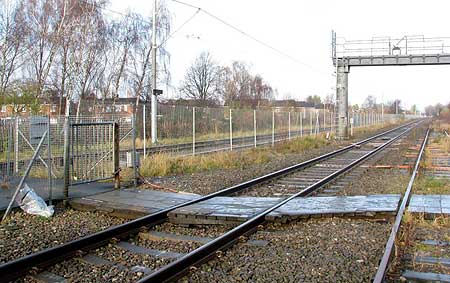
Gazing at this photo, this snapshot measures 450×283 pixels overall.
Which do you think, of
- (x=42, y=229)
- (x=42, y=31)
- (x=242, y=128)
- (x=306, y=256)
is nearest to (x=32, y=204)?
(x=42, y=229)

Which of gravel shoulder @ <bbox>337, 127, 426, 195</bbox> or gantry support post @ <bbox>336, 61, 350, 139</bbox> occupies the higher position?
gantry support post @ <bbox>336, 61, 350, 139</bbox>

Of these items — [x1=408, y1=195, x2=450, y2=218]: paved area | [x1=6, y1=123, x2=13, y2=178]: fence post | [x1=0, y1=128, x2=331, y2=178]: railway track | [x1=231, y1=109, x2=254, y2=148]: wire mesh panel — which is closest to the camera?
[x1=408, y1=195, x2=450, y2=218]: paved area

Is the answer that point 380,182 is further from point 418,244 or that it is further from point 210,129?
point 210,129

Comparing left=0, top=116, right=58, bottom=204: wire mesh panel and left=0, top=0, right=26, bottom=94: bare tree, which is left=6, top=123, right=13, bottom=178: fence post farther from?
left=0, top=0, right=26, bottom=94: bare tree

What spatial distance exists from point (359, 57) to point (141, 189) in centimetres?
2961

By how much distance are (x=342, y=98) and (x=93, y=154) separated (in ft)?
95.1

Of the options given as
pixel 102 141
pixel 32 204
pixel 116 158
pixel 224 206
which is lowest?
pixel 224 206

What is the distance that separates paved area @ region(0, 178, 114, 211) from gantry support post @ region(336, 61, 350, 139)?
28412 mm

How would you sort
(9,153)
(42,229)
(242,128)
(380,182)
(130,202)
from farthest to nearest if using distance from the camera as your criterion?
(242,128)
(380,182)
(9,153)
(130,202)
(42,229)

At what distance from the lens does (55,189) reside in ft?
34.5

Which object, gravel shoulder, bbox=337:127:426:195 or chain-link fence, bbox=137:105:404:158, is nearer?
gravel shoulder, bbox=337:127:426:195

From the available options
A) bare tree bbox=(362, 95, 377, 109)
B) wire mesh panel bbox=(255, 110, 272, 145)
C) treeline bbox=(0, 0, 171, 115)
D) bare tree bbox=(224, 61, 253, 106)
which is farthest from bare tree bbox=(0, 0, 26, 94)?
bare tree bbox=(362, 95, 377, 109)

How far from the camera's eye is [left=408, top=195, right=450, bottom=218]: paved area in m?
8.24

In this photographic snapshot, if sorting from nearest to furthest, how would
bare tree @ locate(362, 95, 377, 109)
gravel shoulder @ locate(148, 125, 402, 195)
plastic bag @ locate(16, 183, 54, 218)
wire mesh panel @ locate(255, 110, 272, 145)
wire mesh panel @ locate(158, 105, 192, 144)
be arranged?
plastic bag @ locate(16, 183, 54, 218) < gravel shoulder @ locate(148, 125, 402, 195) < wire mesh panel @ locate(158, 105, 192, 144) < wire mesh panel @ locate(255, 110, 272, 145) < bare tree @ locate(362, 95, 377, 109)
